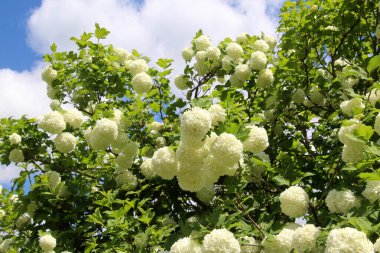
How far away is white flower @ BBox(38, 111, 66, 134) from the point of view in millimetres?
4516

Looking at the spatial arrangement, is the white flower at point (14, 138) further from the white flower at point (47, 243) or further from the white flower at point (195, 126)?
the white flower at point (195, 126)

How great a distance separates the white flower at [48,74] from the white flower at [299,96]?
122 inches

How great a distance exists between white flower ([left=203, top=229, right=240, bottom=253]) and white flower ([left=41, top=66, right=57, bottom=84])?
12.7ft

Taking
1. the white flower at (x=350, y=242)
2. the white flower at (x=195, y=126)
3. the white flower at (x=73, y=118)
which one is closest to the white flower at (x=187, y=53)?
the white flower at (x=73, y=118)

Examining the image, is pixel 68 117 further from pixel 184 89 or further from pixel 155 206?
pixel 184 89

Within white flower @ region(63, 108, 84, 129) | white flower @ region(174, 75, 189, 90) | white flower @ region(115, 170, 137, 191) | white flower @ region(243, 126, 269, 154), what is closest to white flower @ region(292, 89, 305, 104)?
white flower @ region(174, 75, 189, 90)

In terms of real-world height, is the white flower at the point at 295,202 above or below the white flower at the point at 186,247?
above

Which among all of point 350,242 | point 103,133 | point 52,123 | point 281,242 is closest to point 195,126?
point 281,242

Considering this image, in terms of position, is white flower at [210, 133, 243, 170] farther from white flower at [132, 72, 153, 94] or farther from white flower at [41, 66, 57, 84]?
white flower at [41, 66, 57, 84]

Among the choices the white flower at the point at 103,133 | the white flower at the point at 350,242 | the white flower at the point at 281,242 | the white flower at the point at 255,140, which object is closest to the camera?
the white flower at the point at 350,242

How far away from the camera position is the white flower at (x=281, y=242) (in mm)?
2998

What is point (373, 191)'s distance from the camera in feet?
9.14

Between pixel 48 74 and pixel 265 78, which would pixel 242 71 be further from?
pixel 48 74

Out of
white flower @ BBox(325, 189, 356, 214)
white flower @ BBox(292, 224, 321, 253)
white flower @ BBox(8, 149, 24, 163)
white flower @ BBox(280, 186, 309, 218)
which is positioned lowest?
white flower @ BBox(292, 224, 321, 253)
